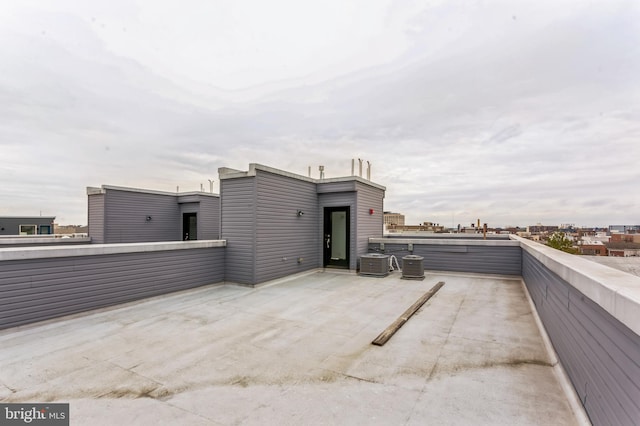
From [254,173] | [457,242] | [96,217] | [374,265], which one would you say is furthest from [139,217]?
[457,242]

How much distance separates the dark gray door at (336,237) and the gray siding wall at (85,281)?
414 cm

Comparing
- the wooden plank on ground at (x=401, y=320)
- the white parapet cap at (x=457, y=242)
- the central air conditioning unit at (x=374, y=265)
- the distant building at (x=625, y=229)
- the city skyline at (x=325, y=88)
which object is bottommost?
the wooden plank on ground at (x=401, y=320)

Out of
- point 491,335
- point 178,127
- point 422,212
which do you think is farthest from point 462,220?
point 178,127

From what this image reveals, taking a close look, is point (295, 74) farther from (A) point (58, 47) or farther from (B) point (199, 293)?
(B) point (199, 293)

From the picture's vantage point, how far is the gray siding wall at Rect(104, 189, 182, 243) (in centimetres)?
1095

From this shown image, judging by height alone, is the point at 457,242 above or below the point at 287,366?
above

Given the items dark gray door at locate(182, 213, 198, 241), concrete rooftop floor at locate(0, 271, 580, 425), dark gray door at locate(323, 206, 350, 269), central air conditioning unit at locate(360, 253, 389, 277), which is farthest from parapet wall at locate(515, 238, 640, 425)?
dark gray door at locate(182, 213, 198, 241)

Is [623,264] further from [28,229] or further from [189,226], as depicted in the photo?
[28,229]

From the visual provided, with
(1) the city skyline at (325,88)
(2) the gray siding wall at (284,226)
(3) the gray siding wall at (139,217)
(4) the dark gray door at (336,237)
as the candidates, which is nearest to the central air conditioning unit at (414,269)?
(4) the dark gray door at (336,237)

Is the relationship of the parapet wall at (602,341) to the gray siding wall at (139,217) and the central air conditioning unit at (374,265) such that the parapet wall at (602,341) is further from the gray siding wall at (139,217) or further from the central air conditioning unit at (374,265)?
the gray siding wall at (139,217)

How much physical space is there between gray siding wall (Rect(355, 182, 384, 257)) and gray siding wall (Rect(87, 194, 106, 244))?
9.68m

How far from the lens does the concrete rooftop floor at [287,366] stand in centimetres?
216

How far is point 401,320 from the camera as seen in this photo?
4.25 m

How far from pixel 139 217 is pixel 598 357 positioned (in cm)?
1374
